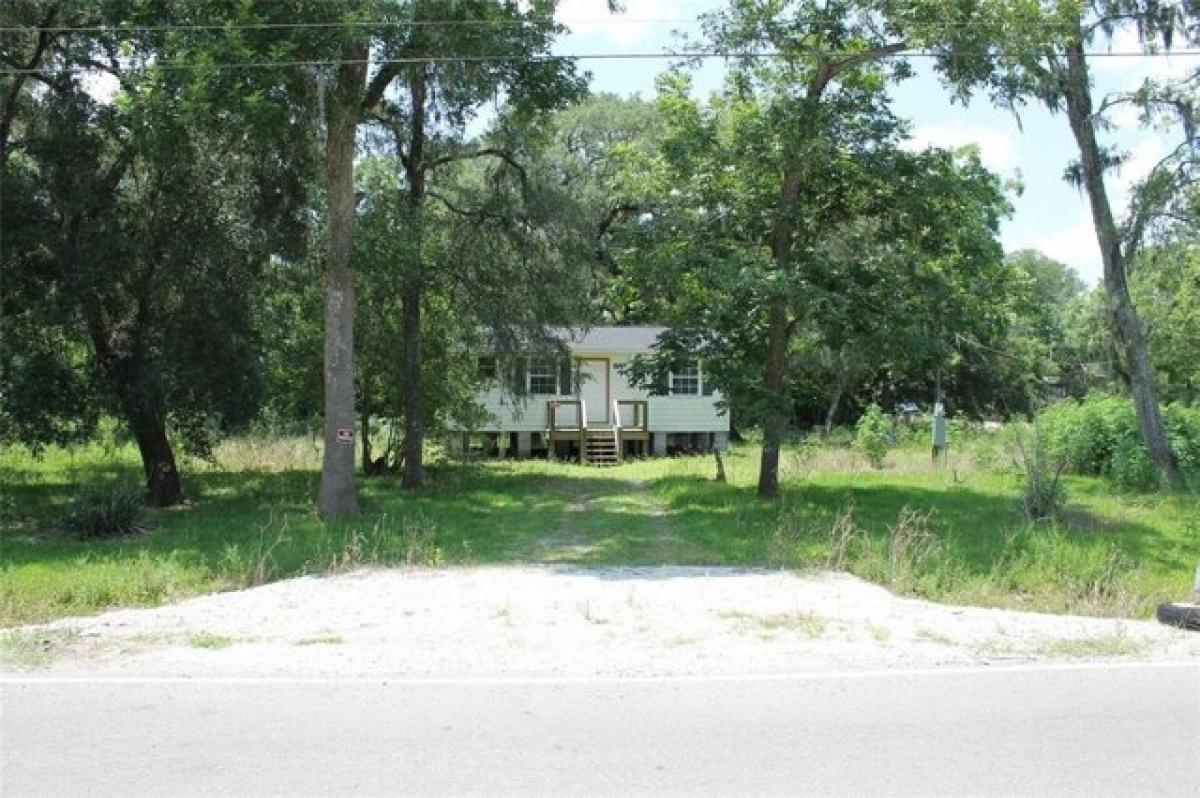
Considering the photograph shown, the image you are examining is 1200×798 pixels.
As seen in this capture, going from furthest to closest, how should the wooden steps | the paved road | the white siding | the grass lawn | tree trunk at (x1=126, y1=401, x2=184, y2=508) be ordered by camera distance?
the white siding
the wooden steps
tree trunk at (x1=126, y1=401, x2=184, y2=508)
the grass lawn
the paved road

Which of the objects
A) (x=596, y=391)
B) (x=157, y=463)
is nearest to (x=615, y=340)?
(x=596, y=391)

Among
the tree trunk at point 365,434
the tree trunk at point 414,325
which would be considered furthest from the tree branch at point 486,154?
the tree trunk at point 365,434

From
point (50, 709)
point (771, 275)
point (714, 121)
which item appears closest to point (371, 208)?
point (714, 121)

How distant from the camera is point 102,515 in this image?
14297 millimetres

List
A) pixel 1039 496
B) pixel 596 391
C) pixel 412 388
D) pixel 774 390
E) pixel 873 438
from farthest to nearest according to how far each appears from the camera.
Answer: pixel 596 391 < pixel 873 438 < pixel 412 388 < pixel 774 390 < pixel 1039 496

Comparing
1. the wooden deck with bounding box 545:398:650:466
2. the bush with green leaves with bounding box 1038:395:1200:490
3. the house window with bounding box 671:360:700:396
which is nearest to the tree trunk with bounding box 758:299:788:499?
the bush with green leaves with bounding box 1038:395:1200:490

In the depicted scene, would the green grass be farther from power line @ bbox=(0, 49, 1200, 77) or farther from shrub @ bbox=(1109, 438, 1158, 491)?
shrub @ bbox=(1109, 438, 1158, 491)

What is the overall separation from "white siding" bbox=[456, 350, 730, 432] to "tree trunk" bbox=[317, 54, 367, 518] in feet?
51.4

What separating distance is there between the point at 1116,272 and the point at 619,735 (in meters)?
20.8

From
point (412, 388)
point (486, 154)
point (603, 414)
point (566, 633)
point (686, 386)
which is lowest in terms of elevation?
point (566, 633)

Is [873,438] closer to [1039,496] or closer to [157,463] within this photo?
[1039,496]

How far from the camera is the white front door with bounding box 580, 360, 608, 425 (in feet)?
107

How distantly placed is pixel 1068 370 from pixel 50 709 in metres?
57.5

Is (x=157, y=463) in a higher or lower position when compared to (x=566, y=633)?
higher
